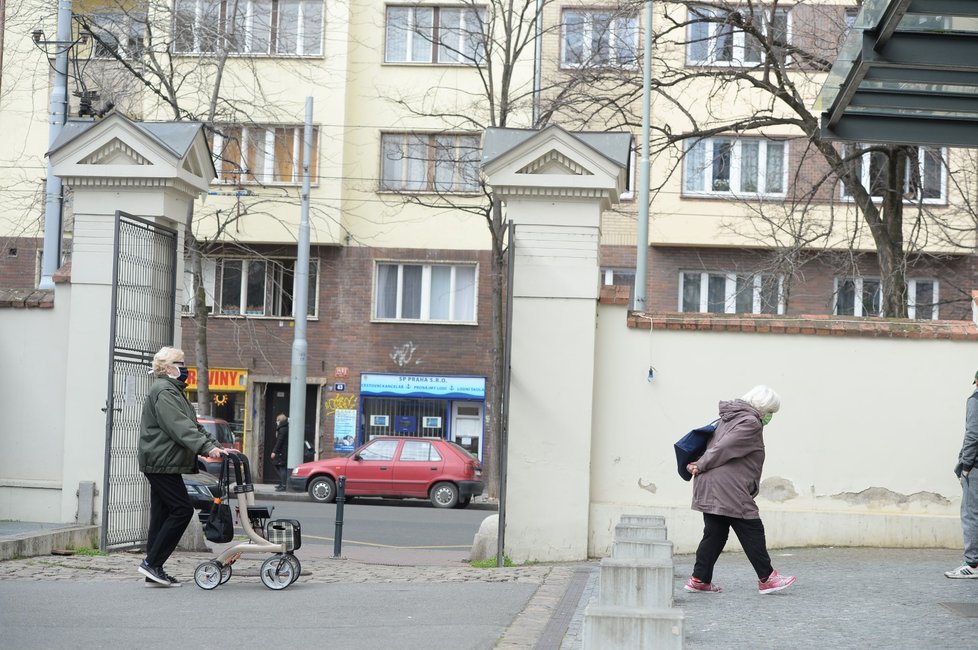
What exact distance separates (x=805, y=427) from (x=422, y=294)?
801 inches

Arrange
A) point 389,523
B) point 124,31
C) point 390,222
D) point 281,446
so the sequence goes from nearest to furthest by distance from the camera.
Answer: point 389,523, point 124,31, point 281,446, point 390,222

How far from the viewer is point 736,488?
9.62 m

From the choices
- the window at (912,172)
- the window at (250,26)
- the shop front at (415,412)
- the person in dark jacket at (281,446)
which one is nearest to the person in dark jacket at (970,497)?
the window at (912,172)

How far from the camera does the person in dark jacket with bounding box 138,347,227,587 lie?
9.89m

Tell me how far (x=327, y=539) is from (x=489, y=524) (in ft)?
20.7

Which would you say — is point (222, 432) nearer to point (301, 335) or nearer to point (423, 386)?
point (301, 335)

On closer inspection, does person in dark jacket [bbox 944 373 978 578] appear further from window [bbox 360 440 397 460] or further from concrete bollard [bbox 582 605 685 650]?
window [bbox 360 440 397 460]

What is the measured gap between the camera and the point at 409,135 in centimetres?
3219

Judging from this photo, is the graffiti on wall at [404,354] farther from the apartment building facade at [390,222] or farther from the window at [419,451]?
the window at [419,451]

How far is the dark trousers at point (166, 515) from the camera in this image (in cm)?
991

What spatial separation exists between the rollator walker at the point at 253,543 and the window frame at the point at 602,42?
11.4m

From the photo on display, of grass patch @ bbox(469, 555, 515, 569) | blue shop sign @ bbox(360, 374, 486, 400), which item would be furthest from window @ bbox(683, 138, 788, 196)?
grass patch @ bbox(469, 555, 515, 569)

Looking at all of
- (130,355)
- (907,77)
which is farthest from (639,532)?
(130,355)

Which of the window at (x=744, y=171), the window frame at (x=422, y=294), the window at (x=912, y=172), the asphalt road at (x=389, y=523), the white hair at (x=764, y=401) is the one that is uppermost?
the window at (x=744, y=171)
